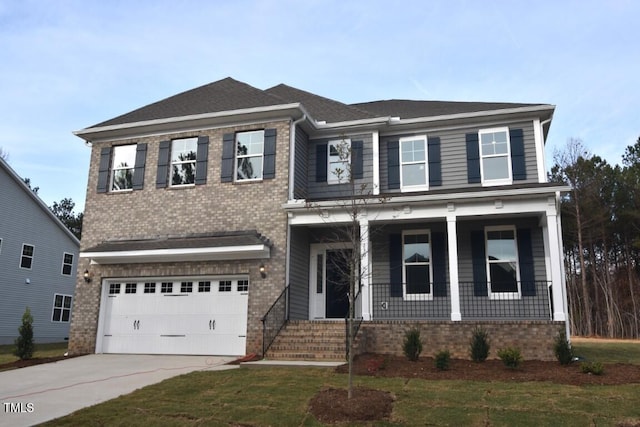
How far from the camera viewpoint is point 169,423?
22.2ft

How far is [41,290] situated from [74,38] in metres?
13.6

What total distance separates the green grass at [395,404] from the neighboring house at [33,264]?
16583mm

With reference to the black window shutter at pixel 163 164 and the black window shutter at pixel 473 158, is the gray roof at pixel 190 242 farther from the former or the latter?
the black window shutter at pixel 473 158

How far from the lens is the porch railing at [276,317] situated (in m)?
12.5

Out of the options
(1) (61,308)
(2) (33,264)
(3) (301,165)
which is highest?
(3) (301,165)

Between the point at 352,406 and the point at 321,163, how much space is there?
918cm

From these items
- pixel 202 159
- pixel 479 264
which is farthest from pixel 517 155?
pixel 202 159

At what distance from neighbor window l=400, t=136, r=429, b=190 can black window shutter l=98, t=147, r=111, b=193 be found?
8862mm

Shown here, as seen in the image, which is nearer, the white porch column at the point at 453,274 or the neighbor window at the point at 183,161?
the white porch column at the point at 453,274

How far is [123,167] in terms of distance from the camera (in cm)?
1555

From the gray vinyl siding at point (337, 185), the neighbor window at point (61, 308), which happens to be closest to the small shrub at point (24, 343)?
the gray vinyl siding at point (337, 185)

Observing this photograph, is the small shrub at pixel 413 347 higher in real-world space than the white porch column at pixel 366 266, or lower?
lower

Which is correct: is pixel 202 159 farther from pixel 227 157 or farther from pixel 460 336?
pixel 460 336

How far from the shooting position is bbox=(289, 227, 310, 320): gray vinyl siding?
13453 mm
